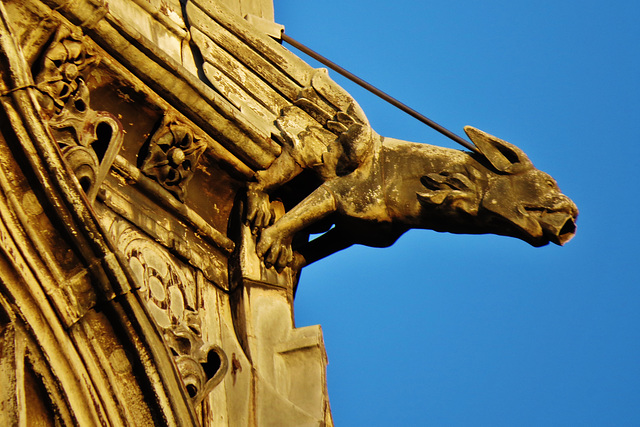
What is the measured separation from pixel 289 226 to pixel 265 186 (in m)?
0.26

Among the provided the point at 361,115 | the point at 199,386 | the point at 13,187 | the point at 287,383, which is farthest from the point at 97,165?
the point at 361,115

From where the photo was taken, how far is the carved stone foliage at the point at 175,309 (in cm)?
698

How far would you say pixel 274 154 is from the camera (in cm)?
831

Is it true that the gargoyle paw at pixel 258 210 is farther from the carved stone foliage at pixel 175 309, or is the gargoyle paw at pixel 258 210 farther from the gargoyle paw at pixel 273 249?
the carved stone foliage at pixel 175 309

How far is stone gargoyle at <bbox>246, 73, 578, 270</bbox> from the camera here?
8188mm

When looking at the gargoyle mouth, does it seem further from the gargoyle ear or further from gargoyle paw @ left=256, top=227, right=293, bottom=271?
gargoyle paw @ left=256, top=227, right=293, bottom=271

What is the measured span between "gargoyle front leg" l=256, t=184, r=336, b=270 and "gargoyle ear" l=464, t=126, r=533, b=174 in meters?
0.90

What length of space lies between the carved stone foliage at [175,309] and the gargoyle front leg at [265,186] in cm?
75

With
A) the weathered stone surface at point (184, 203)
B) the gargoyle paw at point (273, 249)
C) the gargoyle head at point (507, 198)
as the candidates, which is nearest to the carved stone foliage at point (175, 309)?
the weathered stone surface at point (184, 203)

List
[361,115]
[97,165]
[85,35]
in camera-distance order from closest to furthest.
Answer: [97,165] → [85,35] → [361,115]

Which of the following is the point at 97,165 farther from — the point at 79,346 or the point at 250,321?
the point at 250,321

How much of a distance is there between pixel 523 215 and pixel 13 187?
3.02 meters

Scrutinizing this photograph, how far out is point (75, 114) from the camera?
6949 mm

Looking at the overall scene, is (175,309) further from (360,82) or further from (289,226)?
(360,82)
